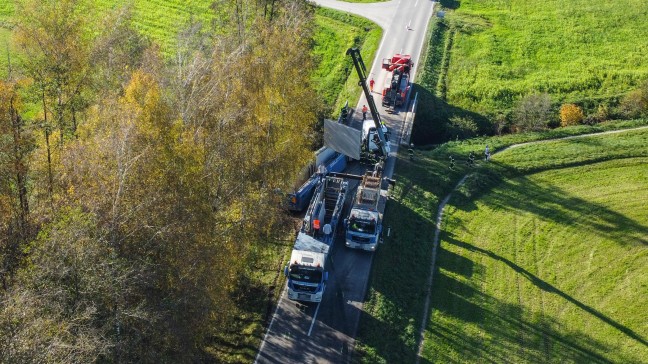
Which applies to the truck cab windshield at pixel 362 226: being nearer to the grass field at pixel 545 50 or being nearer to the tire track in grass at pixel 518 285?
the tire track in grass at pixel 518 285

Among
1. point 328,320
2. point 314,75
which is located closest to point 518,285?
point 328,320

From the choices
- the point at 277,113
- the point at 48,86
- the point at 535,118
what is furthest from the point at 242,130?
the point at 535,118

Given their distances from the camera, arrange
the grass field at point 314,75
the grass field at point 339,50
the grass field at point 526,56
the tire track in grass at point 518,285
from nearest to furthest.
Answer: the grass field at point 314,75
the tire track in grass at point 518,285
the grass field at point 339,50
the grass field at point 526,56

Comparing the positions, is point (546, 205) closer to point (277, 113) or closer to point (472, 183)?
point (472, 183)

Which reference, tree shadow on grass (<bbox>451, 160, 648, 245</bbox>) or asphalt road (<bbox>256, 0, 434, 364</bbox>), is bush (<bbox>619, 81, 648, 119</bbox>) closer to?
tree shadow on grass (<bbox>451, 160, 648, 245</bbox>)

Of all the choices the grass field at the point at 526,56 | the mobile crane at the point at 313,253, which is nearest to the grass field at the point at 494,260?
the mobile crane at the point at 313,253

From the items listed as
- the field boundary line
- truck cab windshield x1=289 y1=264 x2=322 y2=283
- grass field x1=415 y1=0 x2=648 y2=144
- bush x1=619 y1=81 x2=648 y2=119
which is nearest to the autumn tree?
truck cab windshield x1=289 y1=264 x2=322 y2=283
